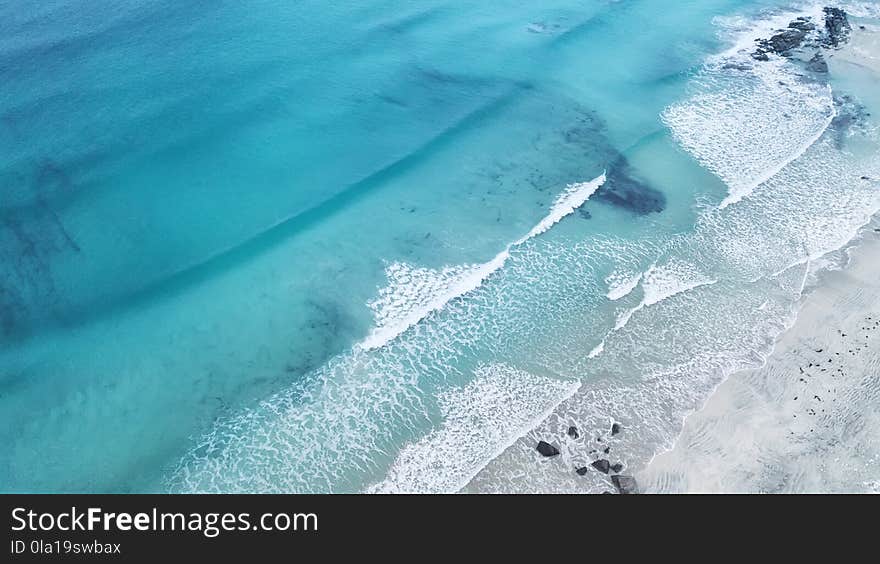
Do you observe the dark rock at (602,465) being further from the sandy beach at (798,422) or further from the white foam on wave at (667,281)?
the white foam on wave at (667,281)

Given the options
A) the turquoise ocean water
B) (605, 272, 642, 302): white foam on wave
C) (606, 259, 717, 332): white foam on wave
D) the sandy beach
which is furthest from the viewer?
(605, 272, 642, 302): white foam on wave

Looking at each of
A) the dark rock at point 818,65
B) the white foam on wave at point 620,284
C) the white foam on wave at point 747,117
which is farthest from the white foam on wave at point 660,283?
the dark rock at point 818,65

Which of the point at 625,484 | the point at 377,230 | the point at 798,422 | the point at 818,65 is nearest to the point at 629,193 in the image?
the point at 377,230

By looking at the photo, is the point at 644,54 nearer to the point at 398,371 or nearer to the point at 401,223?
the point at 401,223

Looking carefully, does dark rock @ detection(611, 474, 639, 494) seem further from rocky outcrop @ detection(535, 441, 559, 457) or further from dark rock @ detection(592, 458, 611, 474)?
rocky outcrop @ detection(535, 441, 559, 457)

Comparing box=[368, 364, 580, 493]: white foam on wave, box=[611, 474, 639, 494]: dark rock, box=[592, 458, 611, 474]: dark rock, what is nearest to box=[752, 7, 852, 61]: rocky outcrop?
box=[368, 364, 580, 493]: white foam on wave

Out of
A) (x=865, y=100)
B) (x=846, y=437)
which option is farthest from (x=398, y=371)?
(x=865, y=100)

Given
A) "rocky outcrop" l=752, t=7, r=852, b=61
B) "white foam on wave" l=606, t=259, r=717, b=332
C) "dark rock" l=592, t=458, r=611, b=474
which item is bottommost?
"dark rock" l=592, t=458, r=611, b=474
